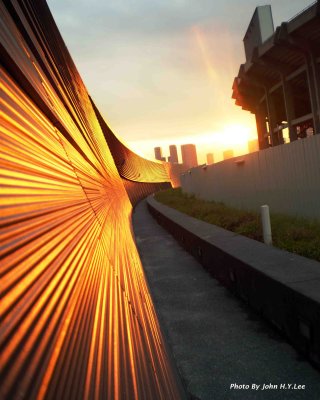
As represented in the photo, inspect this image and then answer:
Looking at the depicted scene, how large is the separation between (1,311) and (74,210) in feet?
6.08

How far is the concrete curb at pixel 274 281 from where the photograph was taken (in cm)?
421

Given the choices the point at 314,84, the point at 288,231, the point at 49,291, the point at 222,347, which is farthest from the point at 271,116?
the point at 49,291

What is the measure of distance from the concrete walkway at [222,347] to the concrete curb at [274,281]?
18cm

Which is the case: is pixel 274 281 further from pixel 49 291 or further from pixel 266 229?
pixel 49 291

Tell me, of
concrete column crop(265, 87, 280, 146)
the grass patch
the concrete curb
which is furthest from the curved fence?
concrete column crop(265, 87, 280, 146)

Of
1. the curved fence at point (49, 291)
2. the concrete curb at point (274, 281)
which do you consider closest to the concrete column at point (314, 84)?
the concrete curb at point (274, 281)

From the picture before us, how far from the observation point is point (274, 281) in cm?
514

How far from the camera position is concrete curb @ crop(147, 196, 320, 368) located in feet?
13.8

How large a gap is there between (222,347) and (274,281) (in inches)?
41.1

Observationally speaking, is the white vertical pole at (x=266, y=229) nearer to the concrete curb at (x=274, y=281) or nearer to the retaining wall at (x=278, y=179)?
the concrete curb at (x=274, y=281)

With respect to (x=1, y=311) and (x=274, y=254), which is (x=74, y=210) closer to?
(x=1, y=311)

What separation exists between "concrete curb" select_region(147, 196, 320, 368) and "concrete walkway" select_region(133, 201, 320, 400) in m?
0.18

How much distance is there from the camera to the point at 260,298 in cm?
564

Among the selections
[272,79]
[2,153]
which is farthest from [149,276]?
[272,79]
